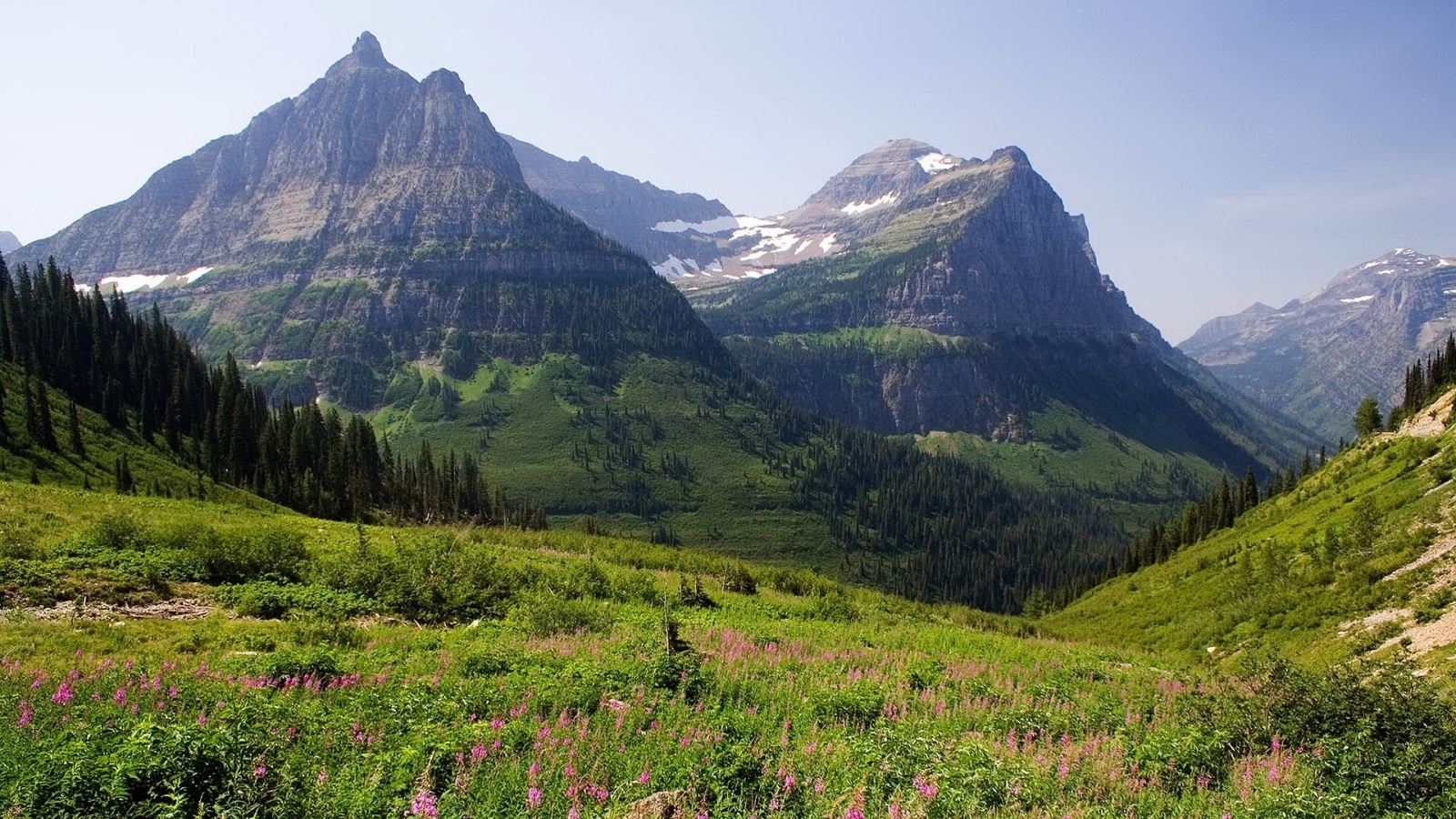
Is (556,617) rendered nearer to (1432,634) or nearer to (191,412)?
(1432,634)

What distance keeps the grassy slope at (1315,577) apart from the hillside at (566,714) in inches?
420

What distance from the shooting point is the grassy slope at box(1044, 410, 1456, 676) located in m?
28.2

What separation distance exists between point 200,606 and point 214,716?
13.7m

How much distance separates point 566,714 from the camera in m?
12.4

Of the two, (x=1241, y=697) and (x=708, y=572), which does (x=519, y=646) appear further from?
(x=708, y=572)

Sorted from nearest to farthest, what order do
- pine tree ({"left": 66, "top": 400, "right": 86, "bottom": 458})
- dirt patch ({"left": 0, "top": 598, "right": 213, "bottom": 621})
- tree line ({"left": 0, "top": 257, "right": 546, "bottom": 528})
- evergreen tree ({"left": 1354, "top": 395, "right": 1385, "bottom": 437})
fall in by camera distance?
dirt patch ({"left": 0, "top": 598, "right": 213, "bottom": 621}) < pine tree ({"left": 66, "top": 400, "right": 86, "bottom": 458}) < evergreen tree ({"left": 1354, "top": 395, "right": 1385, "bottom": 437}) < tree line ({"left": 0, "top": 257, "right": 546, "bottom": 528})

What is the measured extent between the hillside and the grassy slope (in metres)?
10.7

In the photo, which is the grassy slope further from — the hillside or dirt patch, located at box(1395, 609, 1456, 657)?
the hillside

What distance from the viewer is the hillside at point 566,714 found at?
8.75 meters

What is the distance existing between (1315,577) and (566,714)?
129ft

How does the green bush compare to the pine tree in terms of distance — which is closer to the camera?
the green bush

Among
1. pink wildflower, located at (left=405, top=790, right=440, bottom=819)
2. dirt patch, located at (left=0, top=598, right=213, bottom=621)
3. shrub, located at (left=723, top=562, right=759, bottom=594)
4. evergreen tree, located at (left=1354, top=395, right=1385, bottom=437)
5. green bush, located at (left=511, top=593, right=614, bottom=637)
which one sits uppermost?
evergreen tree, located at (left=1354, top=395, right=1385, bottom=437)

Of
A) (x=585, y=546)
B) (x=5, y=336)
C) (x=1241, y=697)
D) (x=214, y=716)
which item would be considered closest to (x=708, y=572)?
(x=585, y=546)

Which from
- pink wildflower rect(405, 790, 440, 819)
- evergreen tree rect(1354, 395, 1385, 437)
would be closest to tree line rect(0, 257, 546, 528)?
pink wildflower rect(405, 790, 440, 819)
